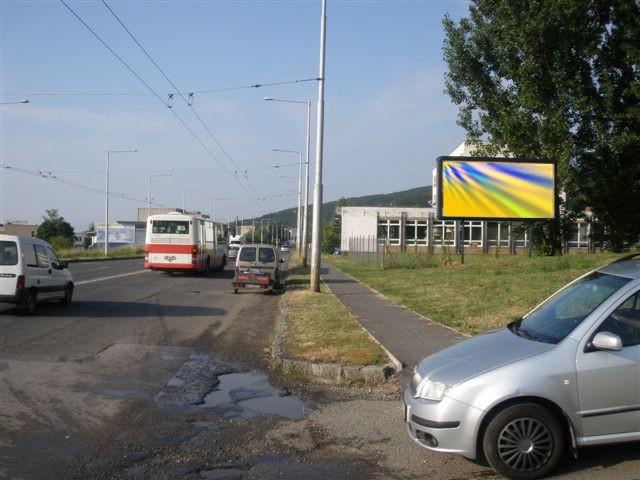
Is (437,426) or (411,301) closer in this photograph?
(437,426)

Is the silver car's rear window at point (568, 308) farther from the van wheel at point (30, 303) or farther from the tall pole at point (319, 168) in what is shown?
the tall pole at point (319, 168)

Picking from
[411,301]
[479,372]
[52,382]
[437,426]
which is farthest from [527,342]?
[411,301]

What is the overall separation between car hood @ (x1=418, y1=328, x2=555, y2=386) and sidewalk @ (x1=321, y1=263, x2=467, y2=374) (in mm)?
3000

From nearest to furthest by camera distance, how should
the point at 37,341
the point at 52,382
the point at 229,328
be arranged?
the point at 52,382 < the point at 37,341 < the point at 229,328

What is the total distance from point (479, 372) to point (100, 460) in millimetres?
3136

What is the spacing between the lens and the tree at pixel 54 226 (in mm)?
93562

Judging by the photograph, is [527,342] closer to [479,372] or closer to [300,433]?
[479,372]

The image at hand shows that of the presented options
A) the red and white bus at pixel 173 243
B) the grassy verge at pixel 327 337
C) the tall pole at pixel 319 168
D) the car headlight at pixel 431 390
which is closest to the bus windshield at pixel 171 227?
the red and white bus at pixel 173 243

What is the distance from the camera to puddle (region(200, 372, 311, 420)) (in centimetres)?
684

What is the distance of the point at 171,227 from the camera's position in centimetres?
2984

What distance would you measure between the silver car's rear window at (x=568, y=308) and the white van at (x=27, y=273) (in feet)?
37.1

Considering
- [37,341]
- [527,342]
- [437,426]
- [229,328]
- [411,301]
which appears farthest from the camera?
[411,301]

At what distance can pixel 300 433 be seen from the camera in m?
6.04

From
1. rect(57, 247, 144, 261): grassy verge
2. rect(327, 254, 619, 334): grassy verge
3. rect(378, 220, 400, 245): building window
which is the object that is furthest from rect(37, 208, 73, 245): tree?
rect(327, 254, 619, 334): grassy verge
